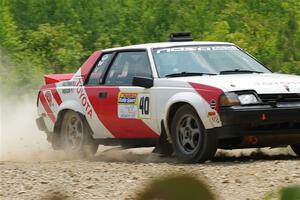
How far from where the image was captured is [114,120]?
9844 mm

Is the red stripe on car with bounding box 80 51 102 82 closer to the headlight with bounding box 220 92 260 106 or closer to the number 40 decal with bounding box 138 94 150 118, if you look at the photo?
the number 40 decal with bounding box 138 94 150 118

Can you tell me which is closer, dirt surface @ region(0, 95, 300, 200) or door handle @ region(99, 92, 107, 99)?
dirt surface @ region(0, 95, 300, 200)

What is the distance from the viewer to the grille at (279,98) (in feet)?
28.4

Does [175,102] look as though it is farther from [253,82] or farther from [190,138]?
[253,82]

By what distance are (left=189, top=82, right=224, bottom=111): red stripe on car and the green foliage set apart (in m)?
9.91

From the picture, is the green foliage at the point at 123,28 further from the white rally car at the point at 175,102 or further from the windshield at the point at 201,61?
the windshield at the point at 201,61

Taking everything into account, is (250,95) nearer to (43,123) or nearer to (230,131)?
(230,131)

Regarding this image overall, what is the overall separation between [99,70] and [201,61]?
1.40 metres

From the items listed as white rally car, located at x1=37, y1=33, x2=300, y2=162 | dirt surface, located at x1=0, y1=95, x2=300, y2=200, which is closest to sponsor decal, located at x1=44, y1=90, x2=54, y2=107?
white rally car, located at x1=37, y1=33, x2=300, y2=162

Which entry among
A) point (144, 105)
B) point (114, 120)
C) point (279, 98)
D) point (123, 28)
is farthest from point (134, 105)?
point (123, 28)

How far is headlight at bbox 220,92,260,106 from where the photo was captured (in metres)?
8.52

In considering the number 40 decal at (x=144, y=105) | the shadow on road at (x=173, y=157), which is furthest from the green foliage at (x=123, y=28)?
the number 40 decal at (x=144, y=105)

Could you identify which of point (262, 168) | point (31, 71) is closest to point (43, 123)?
point (262, 168)

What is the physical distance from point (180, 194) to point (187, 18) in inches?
853
